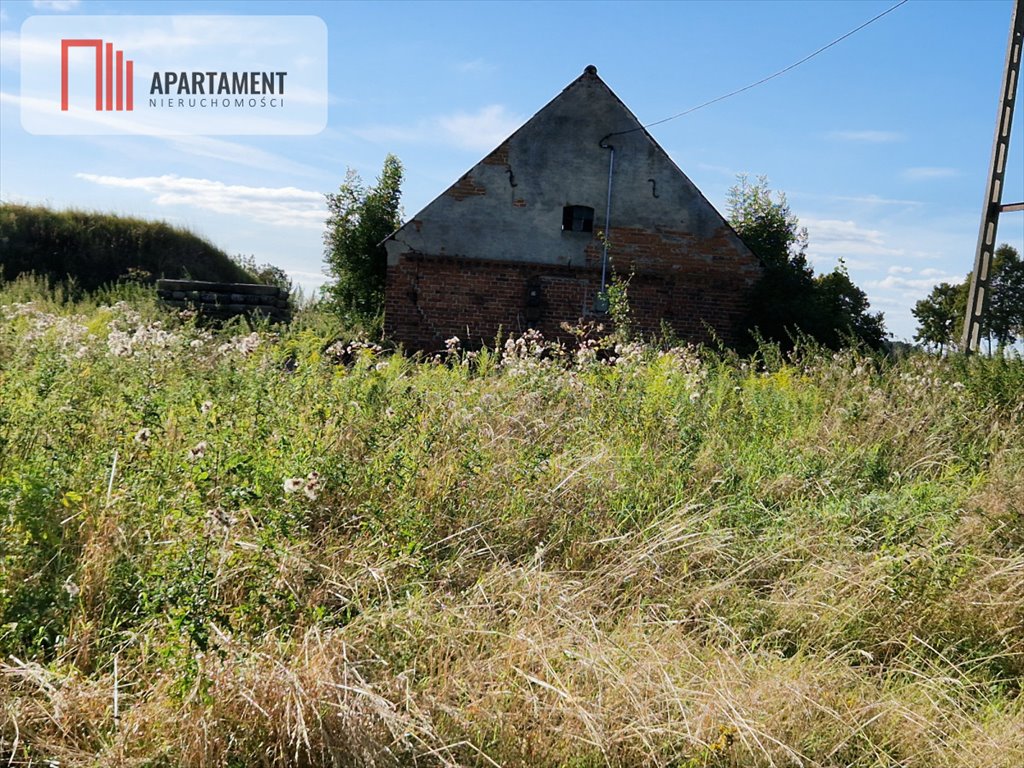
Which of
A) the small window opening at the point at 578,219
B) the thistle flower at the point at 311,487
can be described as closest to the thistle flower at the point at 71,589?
the thistle flower at the point at 311,487

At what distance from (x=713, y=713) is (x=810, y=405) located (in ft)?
16.2

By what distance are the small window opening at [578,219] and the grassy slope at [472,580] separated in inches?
487

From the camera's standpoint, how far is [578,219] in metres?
18.8

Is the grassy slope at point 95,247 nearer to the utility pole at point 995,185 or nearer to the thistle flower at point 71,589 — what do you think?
the utility pole at point 995,185

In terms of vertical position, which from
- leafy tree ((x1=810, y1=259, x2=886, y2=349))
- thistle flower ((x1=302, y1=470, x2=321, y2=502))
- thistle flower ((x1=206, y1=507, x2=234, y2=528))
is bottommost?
thistle flower ((x1=206, y1=507, x2=234, y2=528))

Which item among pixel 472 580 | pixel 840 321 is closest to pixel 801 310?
pixel 840 321

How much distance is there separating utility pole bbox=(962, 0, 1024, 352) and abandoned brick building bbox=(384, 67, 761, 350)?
22.3 feet

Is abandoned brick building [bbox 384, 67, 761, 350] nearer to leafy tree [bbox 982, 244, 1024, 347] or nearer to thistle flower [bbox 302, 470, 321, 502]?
thistle flower [bbox 302, 470, 321, 502]

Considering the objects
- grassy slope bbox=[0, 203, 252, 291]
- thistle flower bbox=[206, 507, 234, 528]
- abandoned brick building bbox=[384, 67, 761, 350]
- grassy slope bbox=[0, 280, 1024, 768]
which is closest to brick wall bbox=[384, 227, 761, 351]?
abandoned brick building bbox=[384, 67, 761, 350]

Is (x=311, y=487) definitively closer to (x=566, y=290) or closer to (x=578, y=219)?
(x=566, y=290)

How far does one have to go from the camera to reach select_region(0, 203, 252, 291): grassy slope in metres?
23.0

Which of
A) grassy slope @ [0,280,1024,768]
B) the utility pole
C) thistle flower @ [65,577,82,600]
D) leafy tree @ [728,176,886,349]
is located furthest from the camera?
leafy tree @ [728,176,886,349]

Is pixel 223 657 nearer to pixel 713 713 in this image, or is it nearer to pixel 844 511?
pixel 713 713

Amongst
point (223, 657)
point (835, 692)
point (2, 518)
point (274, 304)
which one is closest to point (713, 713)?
point (835, 692)
